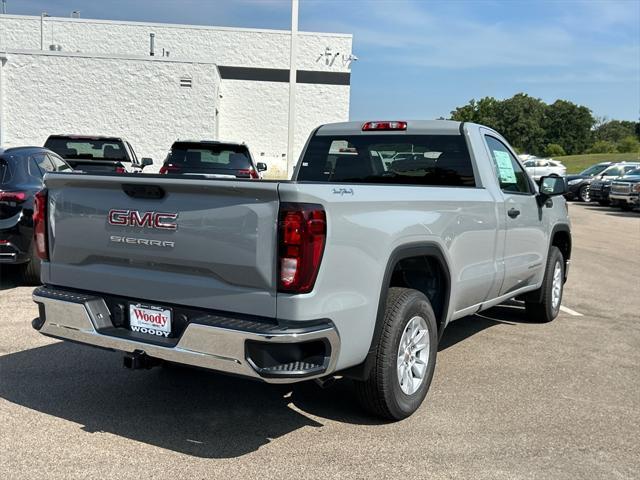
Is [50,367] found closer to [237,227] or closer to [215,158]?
[237,227]

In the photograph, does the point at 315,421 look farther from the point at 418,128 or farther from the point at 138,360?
the point at 418,128

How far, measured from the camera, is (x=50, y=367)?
17.1ft

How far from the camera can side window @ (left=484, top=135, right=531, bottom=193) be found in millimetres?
5863

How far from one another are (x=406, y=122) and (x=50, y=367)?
3601 millimetres

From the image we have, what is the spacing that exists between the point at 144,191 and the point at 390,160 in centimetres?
264

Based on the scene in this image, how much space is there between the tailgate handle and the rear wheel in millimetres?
28464

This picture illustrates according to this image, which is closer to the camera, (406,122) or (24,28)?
(406,122)

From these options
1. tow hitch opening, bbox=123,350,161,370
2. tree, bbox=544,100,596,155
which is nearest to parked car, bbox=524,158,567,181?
tow hitch opening, bbox=123,350,161,370

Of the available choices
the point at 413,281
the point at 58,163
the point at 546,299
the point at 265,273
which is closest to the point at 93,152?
the point at 58,163

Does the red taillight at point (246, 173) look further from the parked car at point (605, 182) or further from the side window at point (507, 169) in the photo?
the parked car at point (605, 182)

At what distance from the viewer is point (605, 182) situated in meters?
27.2

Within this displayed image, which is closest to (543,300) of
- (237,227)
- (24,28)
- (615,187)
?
(237,227)

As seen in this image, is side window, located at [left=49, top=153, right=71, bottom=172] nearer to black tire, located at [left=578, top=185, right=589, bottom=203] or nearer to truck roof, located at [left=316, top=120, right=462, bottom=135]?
truck roof, located at [left=316, top=120, right=462, bottom=135]

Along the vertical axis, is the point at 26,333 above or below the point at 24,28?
below
